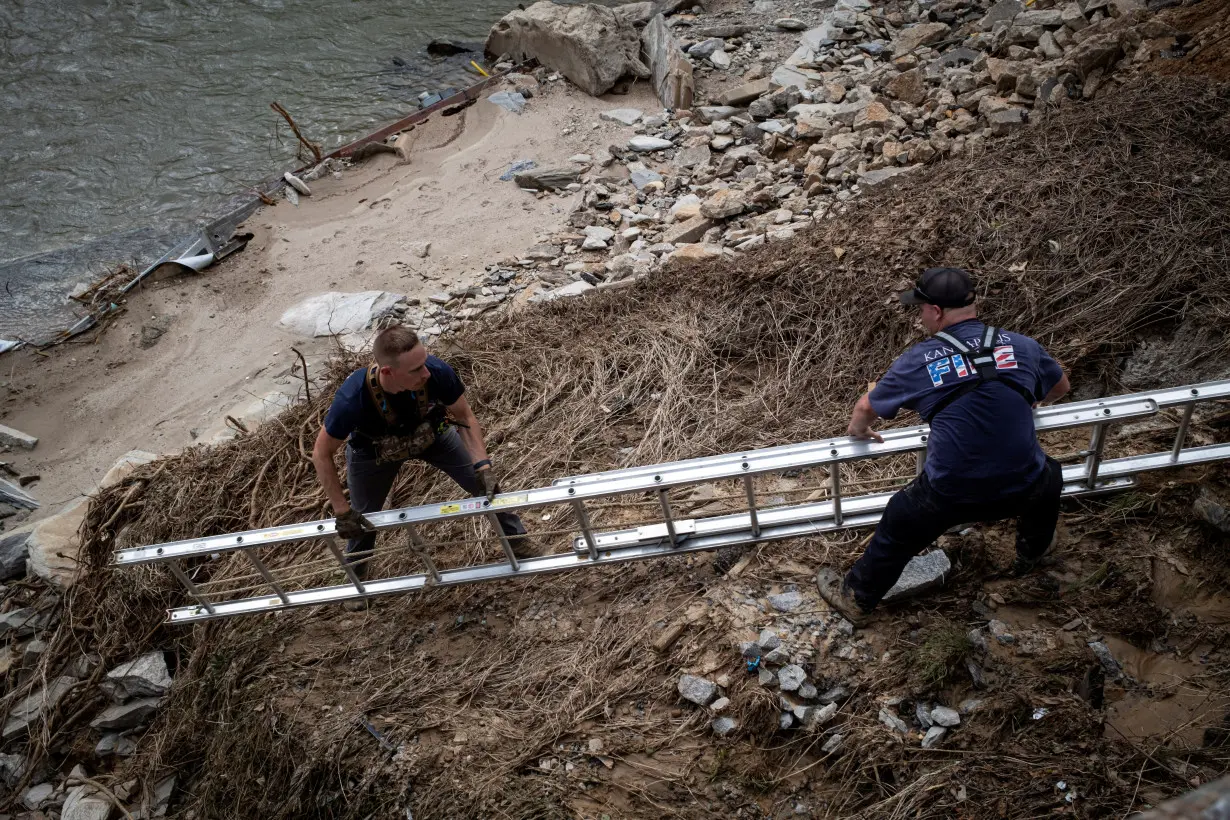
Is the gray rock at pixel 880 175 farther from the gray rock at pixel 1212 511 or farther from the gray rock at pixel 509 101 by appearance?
the gray rock at pixel 509 101

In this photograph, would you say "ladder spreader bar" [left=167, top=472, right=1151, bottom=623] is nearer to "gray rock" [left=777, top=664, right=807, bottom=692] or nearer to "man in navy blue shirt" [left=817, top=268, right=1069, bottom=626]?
"man in navy blue shirt" [left=817, top=268, right=1069, bottom=626]

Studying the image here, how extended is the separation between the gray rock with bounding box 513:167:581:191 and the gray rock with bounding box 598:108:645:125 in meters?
1.81

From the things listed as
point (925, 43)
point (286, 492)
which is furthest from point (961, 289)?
point (925, 43)

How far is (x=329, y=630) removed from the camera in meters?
4.40

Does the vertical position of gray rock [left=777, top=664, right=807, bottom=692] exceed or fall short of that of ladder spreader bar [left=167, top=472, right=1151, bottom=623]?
it falls short

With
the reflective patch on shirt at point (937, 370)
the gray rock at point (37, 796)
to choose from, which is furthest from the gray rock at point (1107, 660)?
the gray rock at point (37, 796)

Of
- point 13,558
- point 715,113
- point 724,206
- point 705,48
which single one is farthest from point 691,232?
point 13,558

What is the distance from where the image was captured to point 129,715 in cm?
457

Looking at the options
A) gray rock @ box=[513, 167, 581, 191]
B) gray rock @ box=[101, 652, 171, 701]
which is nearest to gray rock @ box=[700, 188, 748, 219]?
gray rock @ box=[513, 167, 581, 191]

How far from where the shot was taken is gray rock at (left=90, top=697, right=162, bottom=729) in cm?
457

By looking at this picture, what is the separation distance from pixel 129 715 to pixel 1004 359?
16.3 feet

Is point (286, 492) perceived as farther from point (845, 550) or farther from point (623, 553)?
point (845, 550)

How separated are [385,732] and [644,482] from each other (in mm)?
1746

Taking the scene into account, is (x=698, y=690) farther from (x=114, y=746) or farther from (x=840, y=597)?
(x=114, y=746)
